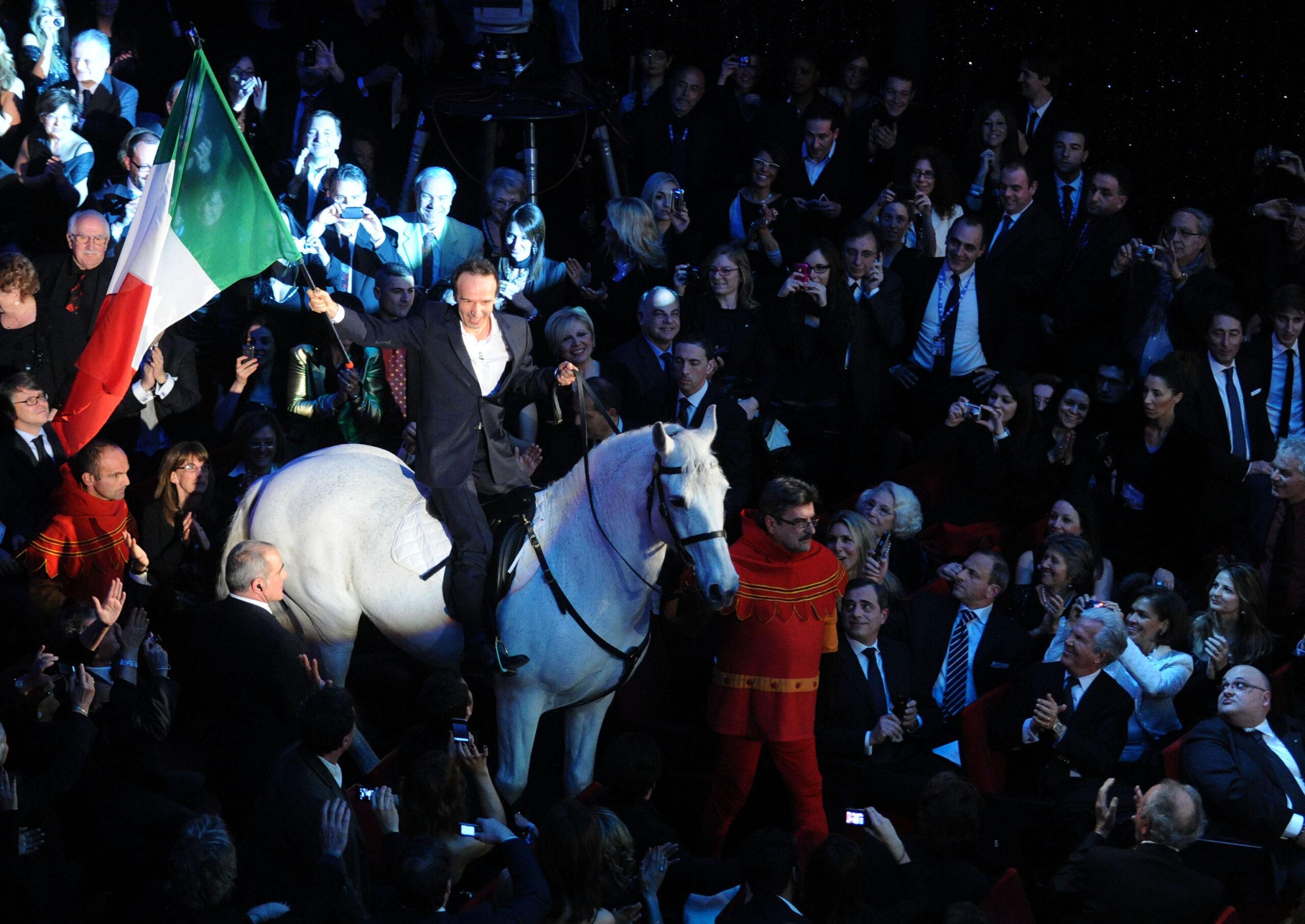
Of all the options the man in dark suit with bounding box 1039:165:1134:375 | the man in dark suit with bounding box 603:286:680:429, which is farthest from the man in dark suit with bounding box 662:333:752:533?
the man in dark suit with bounding box 1039:165:1134:375

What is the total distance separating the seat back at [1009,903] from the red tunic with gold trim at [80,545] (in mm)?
4934

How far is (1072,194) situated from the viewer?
10836 mm

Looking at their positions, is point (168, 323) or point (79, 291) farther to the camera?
point (79, 291)

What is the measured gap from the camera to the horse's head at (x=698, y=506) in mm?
6488

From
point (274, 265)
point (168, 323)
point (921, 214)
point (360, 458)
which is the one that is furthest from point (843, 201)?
point (168, 323)

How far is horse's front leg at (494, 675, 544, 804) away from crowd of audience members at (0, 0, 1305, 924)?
0.72 feet

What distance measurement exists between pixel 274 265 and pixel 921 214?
450cm

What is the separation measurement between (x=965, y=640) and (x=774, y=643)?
1349 millimetres

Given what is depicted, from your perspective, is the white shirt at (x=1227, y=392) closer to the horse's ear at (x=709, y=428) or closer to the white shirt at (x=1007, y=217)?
the white shirt at (x=1007, y=217)

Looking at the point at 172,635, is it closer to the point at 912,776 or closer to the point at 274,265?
the point at 274,265

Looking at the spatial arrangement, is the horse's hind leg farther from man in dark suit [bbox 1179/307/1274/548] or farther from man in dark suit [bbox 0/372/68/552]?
man in dark suit [bbox 1179/307/1274/548]

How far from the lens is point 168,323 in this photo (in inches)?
279

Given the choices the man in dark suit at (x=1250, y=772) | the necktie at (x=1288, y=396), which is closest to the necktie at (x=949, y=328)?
the necktie at (x=1288, y=396)

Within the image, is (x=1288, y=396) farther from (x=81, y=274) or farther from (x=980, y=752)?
(x=81, y=274)
